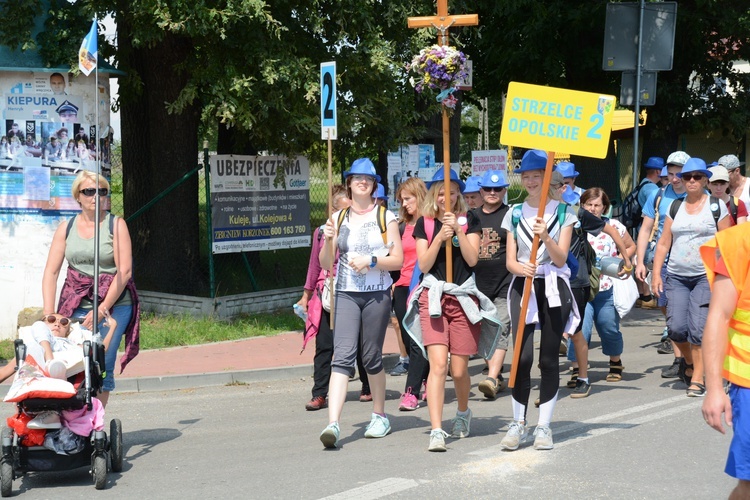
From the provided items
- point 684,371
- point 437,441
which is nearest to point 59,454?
point 437,441

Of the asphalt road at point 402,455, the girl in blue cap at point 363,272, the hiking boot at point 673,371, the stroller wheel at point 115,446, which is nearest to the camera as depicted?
the asphalt road at point 402,455

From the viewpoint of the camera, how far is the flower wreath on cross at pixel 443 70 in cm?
704

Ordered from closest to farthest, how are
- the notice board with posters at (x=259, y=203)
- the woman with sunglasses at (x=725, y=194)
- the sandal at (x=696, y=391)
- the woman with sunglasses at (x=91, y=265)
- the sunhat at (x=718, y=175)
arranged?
the woman with sunglasses at (x=91, y=265) → the sandal at (x=696, y=391) → the woman with sunglasses at (x=725, y=194) → the sunhat at (x=718, y=175) → the notice board with posters at (x=259, y=203)

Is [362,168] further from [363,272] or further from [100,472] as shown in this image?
[100,472]

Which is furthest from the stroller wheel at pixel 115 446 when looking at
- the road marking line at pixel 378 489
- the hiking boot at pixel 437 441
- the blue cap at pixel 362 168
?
the blue cap at pixel 362 168

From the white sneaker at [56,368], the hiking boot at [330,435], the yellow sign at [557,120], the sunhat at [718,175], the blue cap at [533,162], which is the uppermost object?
the yellow sign at [557,120]

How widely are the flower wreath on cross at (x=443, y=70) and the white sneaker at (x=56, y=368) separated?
2827mm

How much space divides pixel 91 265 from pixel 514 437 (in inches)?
116

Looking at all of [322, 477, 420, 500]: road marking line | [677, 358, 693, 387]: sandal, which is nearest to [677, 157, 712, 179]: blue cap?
[677, 358, 693, 387]: sandal

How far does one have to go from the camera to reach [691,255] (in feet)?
29.2

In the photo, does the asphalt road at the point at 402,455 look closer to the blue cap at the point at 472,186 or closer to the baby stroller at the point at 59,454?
the baby stroller at the point at 59,454

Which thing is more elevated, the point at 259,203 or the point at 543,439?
the point at 259,203

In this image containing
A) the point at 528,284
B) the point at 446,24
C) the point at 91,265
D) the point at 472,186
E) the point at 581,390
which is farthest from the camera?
the point at 472,186

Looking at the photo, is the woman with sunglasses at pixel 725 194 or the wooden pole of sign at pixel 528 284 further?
the woman with sunglasses at pixel 725 194
